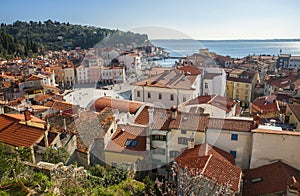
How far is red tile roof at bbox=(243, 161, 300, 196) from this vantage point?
6.46m

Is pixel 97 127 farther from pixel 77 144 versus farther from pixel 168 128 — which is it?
pixel 168 128

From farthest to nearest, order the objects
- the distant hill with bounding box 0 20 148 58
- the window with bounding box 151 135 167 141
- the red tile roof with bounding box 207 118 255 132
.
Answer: the distant hill with bounding box 0 20 148 58
the window with bounding box 151 135 167 141
the red tile roof with bounding box 207 118 255 132

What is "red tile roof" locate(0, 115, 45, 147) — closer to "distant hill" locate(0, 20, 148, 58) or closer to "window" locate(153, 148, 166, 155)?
"window" locate(153, 148, 166, 155)

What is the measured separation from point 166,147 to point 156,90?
6270 mm

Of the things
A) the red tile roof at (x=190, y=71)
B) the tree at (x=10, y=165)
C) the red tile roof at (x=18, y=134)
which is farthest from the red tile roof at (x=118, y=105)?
the tree at (x=10, y=165)

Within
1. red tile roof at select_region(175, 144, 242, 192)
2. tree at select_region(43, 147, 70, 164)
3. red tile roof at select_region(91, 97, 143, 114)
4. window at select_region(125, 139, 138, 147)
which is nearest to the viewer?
red tile roof at select_region(175, 144, 242, 192)

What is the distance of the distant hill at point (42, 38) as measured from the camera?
48625mm

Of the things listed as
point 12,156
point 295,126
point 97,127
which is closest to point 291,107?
point 295,126

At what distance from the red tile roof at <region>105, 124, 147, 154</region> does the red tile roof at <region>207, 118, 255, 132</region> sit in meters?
2.51

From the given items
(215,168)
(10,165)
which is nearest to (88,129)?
(10,165)

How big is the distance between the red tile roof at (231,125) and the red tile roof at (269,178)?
133 cm

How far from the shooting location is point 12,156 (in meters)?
5.34

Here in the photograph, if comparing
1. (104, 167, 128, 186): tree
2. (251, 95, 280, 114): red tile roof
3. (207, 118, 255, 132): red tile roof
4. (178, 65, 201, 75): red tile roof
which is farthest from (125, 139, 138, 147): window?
(251, 95, 280, 114): red tile roof

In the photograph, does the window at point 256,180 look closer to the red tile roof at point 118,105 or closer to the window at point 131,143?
the window at point 131,143
